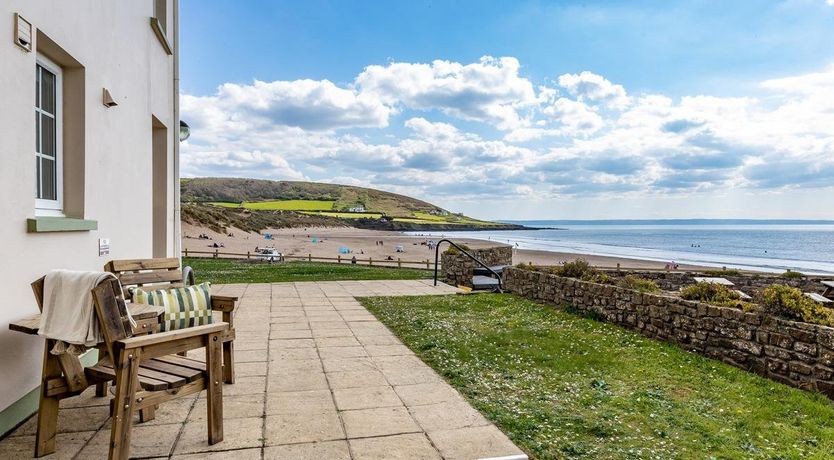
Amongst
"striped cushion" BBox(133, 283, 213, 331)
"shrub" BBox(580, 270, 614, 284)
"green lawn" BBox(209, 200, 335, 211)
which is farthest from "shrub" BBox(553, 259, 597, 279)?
"green lawn" BBox(209, 200, 335, 211)

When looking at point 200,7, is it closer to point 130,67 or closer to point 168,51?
point 168,51

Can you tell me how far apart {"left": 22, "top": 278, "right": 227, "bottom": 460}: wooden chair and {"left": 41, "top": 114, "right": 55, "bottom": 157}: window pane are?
4.88ft

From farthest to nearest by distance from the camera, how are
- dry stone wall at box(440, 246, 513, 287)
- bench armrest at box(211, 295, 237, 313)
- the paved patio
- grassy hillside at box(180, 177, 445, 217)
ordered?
1. grassy hillside at box(180, 177, 445, 217)
2. dry stone wall at box(440, 246, 513, 287)
3. bench armrest at box(211, 295, 237, 313)
4. the paved patio

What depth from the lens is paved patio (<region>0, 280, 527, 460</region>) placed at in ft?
9.68

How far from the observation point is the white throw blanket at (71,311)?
2561 millimetres

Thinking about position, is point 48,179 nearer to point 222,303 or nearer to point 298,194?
point 222,303

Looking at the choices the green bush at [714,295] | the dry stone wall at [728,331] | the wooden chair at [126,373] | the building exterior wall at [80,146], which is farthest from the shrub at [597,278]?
the building exterior wall at [80,146]

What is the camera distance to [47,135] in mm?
3771

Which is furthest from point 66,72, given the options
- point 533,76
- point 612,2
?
point 533,76

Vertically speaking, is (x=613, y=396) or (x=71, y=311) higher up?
(x=71, y=311)

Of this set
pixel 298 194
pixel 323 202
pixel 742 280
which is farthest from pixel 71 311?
pixel 298 194

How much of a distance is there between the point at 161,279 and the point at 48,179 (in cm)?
112

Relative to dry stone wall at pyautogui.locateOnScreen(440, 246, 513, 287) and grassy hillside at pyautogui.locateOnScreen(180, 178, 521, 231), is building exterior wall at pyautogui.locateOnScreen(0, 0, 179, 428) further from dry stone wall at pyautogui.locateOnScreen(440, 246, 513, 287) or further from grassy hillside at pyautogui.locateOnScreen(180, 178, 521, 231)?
grassy hillside at pyautogui.locateOnScreen(180, 178, 521, 231)

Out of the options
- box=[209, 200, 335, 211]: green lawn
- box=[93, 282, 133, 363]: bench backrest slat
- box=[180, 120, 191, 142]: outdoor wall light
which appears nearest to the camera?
box=[93, 282, 133, 363]: bench backrest slat
